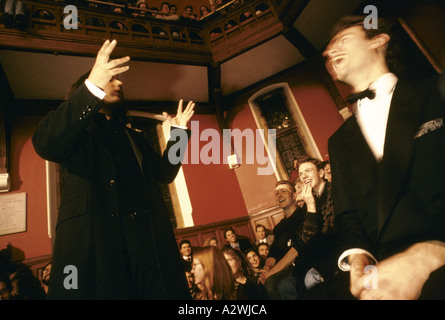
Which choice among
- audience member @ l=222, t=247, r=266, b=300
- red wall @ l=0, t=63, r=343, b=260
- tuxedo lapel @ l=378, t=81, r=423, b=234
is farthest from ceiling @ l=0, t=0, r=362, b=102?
tuxedo lapel @ l=378, t=81, r=423, b=234

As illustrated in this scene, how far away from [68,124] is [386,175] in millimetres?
1485

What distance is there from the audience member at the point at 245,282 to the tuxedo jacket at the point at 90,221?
2112 mm

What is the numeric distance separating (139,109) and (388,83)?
6640 millimetres

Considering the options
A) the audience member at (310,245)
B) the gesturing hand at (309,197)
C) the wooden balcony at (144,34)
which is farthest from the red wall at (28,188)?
the gesturing hand at (309,197)

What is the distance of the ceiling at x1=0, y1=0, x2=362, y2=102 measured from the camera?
516 cm

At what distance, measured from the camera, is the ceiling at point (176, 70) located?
5156 millimetres

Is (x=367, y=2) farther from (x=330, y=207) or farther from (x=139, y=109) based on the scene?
(x=139, y=109)

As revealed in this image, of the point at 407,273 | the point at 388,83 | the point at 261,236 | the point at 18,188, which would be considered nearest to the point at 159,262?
the point at 407,273

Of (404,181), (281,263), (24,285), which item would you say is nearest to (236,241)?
(281,263)

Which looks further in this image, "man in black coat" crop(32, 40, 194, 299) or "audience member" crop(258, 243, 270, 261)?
"audience member" crop(258, 243, 270, 261)

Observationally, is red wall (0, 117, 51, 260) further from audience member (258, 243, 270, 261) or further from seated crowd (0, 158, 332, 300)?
audience member (258, 243, 270, 261)

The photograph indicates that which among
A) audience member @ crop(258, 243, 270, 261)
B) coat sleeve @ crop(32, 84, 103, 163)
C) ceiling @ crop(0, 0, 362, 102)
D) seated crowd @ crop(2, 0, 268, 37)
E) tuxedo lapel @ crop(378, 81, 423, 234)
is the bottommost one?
audience member @ crop(258, 243, 270, 261)

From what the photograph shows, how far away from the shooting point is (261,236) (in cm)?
575

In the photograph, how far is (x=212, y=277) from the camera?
3250 millimetres
